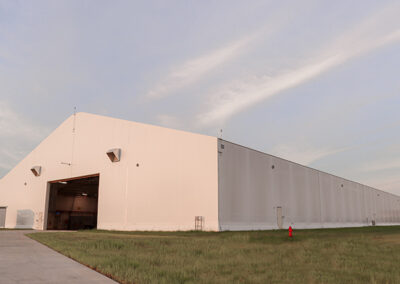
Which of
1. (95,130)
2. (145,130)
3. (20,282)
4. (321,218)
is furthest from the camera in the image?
(321,218)

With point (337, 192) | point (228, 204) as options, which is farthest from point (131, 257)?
point (337, 192)

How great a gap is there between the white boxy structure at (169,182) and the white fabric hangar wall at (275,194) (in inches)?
2.9

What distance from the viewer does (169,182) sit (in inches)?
1025

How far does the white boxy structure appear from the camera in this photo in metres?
24.6

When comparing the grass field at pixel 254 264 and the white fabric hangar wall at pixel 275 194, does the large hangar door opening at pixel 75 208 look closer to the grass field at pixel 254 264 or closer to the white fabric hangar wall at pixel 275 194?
the white fabric hangar wall at pixel 275 194

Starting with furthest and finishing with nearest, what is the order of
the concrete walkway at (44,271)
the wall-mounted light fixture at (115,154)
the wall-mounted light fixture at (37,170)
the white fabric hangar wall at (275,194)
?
the wall-mounted light fixture at (37,170) → the wall-mounted light fixture at (115,154) → the white fabric hangar wall at (275,194) → the concrete walkway at (44,271)

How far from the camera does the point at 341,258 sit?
10.5m

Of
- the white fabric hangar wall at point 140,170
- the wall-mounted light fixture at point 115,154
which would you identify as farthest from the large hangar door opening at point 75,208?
the wall-mounted light fixture at point 115,154

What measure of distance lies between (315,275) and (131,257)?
199 inches

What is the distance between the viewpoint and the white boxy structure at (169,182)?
24641 mm

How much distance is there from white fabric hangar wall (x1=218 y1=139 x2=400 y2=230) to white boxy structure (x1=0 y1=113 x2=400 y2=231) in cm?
7

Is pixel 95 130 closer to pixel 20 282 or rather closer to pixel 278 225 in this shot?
pixel 278 225

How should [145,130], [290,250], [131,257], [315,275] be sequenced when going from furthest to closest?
[145,130] → [290,250] → [131,257] → [315,275]

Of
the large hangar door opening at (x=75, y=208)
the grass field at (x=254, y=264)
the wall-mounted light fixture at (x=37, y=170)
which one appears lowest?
the grass field at (x=254, y=264)
